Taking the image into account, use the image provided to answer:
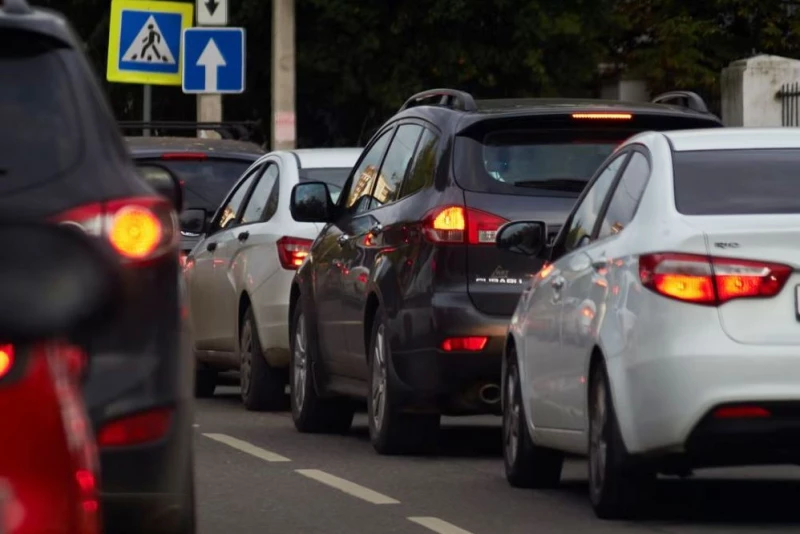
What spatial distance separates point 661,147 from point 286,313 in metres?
6.01

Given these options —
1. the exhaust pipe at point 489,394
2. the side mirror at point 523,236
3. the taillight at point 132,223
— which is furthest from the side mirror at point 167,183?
the exhaust pipe at point 489,394

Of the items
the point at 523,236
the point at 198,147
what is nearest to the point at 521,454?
the point at 523,236

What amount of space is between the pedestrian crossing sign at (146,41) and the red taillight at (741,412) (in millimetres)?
18857

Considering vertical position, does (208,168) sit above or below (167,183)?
above

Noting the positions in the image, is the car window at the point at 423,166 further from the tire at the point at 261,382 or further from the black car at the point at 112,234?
the black car at the point at 112,234

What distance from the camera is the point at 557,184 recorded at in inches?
448


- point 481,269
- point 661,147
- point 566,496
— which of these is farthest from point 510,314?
point 661,147

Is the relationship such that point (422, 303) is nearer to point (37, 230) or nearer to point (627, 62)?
point (37, 230)

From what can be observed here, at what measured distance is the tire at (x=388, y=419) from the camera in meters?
11.6

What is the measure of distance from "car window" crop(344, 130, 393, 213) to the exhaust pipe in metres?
1.67

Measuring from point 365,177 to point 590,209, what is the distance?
10.8 ft

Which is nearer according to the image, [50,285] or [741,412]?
[50,285]

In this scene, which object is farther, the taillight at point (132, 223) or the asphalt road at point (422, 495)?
the asphalt road at point (422, 495)

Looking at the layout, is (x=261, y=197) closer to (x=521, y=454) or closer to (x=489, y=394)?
(x=489, y=394)
